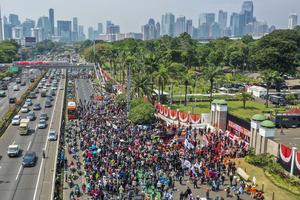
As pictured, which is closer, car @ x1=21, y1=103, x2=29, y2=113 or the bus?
the bus

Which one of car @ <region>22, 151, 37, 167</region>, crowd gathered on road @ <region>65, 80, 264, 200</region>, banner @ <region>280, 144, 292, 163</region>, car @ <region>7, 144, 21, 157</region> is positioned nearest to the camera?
crowd gathered on road @ <region>65, 80, 264, 200</region>

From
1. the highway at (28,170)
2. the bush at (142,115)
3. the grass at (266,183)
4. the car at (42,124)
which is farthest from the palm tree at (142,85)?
the grass at (266,183)

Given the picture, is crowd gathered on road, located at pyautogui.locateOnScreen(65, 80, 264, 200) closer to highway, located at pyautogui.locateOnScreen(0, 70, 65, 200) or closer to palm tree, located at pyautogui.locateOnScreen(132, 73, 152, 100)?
highway, located at pyautogui.locateOnScreen(0, 70, 65, 200)

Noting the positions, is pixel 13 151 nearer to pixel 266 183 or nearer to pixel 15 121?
pixel 15 121

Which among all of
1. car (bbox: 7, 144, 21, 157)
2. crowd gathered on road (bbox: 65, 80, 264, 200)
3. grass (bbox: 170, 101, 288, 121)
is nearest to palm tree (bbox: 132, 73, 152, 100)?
grass (bbox: 170, 101, 288, 121)

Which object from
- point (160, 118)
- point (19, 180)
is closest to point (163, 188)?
point (19, 180)

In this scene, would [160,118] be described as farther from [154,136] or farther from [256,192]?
[256,192]

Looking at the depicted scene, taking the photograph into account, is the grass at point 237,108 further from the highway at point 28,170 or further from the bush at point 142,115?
the highway at point 28,170

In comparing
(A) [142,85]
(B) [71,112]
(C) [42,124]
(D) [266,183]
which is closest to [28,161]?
(C) [42,124]
